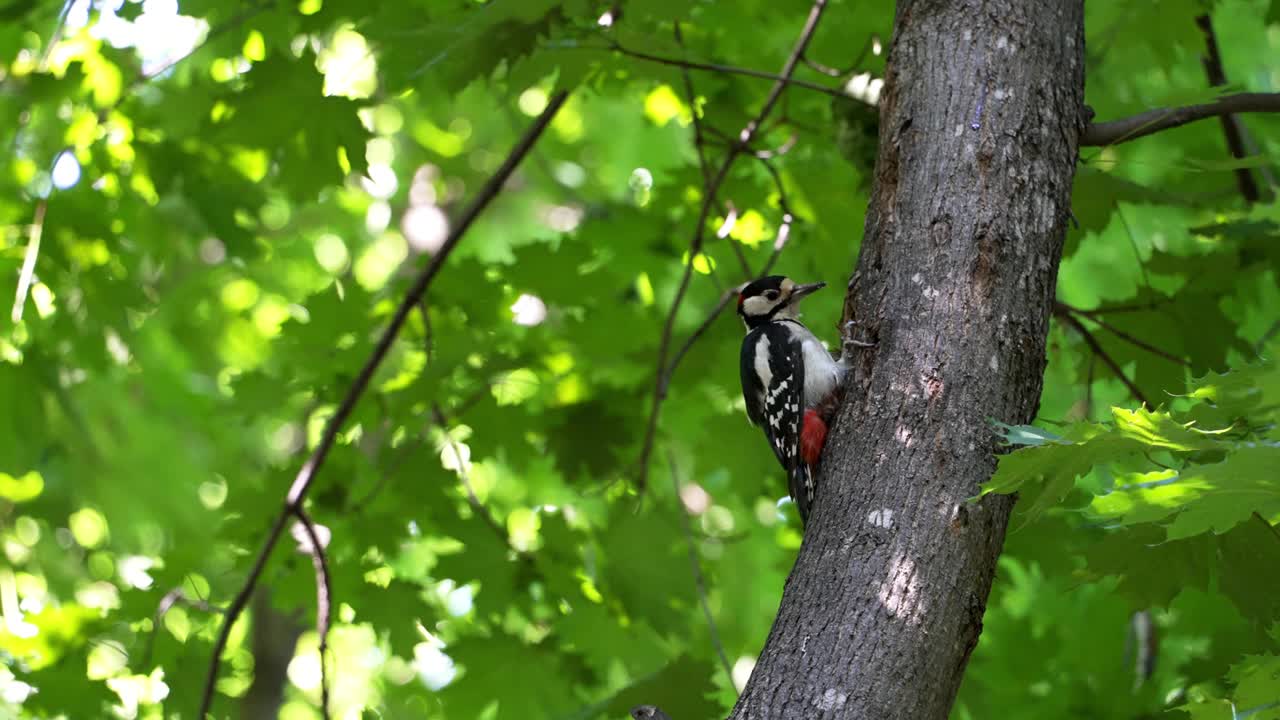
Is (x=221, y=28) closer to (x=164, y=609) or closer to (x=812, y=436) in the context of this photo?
(x=164, y=609)

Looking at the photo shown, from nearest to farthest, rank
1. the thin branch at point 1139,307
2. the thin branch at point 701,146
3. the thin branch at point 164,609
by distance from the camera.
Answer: the thin branch at point 1139,307, the thin branch at point 701,146, the thin branch at point 164,609

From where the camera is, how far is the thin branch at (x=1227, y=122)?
12.6ft

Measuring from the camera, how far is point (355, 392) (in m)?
3.87

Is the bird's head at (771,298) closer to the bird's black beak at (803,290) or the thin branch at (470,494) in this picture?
the bird's black beak at (803,290)

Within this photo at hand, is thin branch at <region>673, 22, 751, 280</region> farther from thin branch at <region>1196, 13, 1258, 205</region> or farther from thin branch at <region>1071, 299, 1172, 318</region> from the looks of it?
thin branch at <region>1196, 13, 1258, 205</region>

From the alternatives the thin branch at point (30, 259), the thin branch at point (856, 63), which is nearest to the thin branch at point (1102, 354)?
the thin branch at point (856, 63)

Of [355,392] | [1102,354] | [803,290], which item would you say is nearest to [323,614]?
[355,392]

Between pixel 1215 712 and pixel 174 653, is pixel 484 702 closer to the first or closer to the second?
pixel 174 653

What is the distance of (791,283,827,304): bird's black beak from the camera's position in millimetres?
4108

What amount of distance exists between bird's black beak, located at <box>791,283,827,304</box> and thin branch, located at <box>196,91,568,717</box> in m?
1.06

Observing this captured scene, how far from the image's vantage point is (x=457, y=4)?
416cm

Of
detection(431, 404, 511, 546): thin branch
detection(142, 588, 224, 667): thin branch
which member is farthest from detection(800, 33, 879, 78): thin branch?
detection(142, 588, 224, 667): thin branch

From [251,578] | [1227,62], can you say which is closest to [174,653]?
[251,578]

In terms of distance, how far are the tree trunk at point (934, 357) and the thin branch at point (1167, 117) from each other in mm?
98
